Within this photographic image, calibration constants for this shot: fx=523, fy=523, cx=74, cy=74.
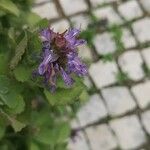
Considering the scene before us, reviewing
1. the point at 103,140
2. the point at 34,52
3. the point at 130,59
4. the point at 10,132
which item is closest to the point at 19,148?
the point at 10,132

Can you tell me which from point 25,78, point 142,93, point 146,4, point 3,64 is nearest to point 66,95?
point 25,78

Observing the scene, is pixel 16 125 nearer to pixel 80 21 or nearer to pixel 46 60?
pixel 46 60

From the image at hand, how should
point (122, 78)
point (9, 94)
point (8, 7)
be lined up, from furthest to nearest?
1. point (122, 78)
2. point (8, 7)
3. point (9, 94)

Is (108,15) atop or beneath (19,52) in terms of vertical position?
beneath

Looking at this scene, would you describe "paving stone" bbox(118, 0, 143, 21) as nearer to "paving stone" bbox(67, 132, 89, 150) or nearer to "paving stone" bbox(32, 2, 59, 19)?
"paving stone" bbox(32, 2, 59, 19)

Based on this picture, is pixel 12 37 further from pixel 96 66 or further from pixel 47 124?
pixel 96 66

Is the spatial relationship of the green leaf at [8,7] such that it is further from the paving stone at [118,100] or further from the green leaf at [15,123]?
the paving stone at [118,100]
